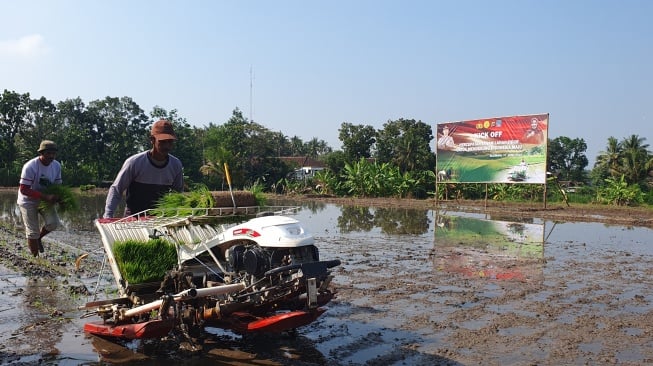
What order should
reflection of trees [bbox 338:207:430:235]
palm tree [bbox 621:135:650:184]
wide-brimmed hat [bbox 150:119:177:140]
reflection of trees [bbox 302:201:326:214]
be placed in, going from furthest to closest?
palm tree [bbox 621:135:650:184], reflection of trees [bbox 302:201:326:214], reflection of trees [bbox 338:207:430:235], wide-brimmed hat [bbox 150:119:177:140]

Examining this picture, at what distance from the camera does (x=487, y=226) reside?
1728 centimetres

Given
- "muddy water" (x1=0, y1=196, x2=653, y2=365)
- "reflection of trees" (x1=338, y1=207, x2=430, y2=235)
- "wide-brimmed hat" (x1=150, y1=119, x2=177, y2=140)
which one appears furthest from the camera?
"reflection of trees" (x1=338, y1=207, x2=430, y2=235)

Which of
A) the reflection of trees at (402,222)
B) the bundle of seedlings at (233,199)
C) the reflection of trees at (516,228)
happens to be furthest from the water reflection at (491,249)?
the bundle of seedlings at (233,199)

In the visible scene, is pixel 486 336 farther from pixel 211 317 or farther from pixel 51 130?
pixel 51 130

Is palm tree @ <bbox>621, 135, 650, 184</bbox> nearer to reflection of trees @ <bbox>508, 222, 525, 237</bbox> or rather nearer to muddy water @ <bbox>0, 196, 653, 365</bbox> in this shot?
reflection of trees @ <bbox>508, 222, 525, 237</bbox>

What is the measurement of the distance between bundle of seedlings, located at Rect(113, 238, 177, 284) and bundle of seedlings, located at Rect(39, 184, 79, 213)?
8.12ft

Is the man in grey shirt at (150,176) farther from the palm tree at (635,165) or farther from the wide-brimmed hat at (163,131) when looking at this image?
the palm tree at (635,165)

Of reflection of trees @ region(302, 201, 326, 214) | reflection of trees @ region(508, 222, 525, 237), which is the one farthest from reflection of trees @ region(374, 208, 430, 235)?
reflection of trees @ region(302, 201, 326, 214)

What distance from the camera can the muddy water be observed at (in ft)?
15.8

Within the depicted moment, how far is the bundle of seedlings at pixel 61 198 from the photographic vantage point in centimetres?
696

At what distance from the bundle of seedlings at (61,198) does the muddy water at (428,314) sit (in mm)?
1046

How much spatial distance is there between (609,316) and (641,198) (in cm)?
2333

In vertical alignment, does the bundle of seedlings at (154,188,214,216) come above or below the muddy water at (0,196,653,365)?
above

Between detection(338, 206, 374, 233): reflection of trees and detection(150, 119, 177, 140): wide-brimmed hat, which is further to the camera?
detection(338, 206, 374, 233): reflection of trees
